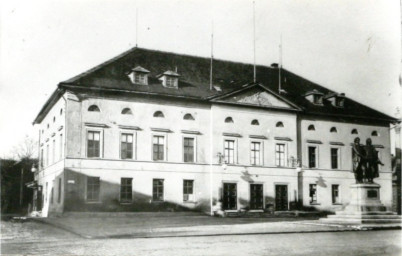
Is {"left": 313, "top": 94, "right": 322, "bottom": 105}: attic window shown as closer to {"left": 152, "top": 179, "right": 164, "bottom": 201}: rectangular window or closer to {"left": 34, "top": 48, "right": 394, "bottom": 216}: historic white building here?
{"left": 34, "top": 48, "right": 394, "bottom": 216}: historic white building

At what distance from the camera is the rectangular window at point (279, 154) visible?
113 feet

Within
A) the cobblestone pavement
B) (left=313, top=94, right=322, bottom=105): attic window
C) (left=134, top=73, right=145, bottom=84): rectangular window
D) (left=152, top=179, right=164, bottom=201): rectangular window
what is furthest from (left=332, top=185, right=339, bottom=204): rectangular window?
the cobblestone pavement

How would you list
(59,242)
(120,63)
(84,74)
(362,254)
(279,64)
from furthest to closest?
(279,64) < (120,63) < (84,74) < (59,242) < (362,254)

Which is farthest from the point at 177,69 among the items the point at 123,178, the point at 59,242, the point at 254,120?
the point at 59,242

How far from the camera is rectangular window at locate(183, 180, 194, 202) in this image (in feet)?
103

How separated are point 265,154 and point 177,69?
8093mm

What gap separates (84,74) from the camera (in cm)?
2925

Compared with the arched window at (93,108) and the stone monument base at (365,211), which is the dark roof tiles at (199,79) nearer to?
the arched window at (93,108)

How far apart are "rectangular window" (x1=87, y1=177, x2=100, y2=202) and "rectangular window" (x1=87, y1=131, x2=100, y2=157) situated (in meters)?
1.41

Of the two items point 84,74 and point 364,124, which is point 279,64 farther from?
point 84,74

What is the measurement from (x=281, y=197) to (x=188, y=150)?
24.5ft

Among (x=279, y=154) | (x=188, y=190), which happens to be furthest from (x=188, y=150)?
(x=279, y=154)

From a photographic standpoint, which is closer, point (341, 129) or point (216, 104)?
point (216, 104)

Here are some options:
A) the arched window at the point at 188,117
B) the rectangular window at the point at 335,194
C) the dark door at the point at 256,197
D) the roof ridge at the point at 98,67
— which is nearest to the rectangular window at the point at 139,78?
the roof ridge at the point at 98,67
